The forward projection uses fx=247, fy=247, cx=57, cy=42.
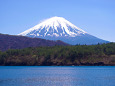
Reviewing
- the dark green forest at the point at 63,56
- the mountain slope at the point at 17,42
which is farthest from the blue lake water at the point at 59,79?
the mountain slope at the point at 17,42

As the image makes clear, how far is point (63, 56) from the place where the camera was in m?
111

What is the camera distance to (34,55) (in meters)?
118

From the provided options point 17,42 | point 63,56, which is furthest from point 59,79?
point 17,42

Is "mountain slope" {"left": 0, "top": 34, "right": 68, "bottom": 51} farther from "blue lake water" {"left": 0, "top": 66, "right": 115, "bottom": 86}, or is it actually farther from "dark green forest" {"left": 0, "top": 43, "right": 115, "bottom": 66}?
"blue lake water" {"left": 0, "top": 66, "right": 115, "bottom": 86}

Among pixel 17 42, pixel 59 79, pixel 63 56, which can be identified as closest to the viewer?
pixel 59 79

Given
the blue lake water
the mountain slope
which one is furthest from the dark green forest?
the mountain slope

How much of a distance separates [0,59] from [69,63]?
1328 inches

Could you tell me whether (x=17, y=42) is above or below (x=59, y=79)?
above

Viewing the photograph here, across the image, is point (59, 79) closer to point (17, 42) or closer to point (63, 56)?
point (63, 56)

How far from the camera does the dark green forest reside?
106m

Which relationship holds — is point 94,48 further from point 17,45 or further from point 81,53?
point 17,45

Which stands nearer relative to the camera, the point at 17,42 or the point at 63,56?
the point at 63,56

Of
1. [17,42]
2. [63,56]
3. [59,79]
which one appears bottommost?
[59,79]

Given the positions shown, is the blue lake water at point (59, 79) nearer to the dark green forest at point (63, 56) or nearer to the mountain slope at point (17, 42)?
the dark green forest at point (63, 56)
